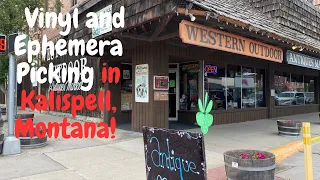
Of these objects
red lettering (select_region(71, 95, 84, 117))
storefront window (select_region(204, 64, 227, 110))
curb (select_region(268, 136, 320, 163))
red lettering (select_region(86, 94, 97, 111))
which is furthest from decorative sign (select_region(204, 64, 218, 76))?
red lettering (select_region(71, 95, 84, 117))

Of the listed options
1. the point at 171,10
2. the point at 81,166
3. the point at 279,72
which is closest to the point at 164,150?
the point at 81,166

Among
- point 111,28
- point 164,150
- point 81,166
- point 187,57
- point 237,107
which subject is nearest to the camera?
point 164,150

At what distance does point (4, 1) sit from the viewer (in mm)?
11758

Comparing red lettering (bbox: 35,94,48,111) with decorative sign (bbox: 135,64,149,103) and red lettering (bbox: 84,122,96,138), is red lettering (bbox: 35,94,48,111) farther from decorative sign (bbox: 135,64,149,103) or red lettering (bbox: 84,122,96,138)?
decorative sign (bbox: 135,64,149,103)

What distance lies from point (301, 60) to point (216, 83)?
10.5ft

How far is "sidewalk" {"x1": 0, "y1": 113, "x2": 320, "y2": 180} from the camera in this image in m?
5.29

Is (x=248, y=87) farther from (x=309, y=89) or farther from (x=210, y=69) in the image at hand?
(x=309, y=89)

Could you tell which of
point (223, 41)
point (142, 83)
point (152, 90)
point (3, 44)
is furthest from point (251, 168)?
point (3, 44)

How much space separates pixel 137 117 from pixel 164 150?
5890mm

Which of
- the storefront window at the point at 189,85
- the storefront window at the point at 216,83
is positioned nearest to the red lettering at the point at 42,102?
the storefront window at the point at 189,85

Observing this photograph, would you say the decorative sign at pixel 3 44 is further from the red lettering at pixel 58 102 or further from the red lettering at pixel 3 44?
the red lettering at pixel 58 102

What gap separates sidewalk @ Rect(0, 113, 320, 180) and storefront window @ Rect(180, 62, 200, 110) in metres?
1.98

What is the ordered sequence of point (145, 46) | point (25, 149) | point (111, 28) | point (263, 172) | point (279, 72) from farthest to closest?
point (279, 72), point (145, 46), point (111, 28), point (25, 149), point (263, 172)

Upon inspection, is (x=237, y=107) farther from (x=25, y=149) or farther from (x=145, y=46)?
(x=25, y=149)
